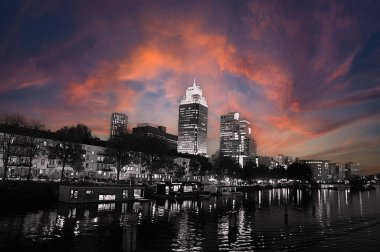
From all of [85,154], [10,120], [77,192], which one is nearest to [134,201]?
[77,192]

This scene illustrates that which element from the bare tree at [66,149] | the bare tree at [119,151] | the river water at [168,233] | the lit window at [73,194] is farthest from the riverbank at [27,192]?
the bare tree at [119,151]

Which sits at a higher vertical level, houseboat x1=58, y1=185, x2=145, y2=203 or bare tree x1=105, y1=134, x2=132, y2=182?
bare tree x1=105, y1=134, x2=132, y2=182

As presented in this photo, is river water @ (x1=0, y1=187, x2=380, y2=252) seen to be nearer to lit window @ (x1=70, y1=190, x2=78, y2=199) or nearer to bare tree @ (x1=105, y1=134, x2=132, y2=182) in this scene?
lit window @ (x1=70, y1=190, x2=78, y2=199)

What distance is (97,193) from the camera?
91062 millimetres

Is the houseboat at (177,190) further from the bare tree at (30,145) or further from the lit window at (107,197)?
the bare tree at (30,145)

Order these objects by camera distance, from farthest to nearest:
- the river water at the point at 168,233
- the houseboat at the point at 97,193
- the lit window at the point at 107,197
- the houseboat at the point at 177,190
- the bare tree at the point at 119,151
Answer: the bare tree at the point at 119,151 → the houseboat at the point at 177,190 → the lit window at the point at 107,197 → the houseboat at the point at 97,193 → the river water at the point at 168,233

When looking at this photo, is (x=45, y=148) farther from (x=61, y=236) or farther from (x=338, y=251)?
(x=338, y=251)

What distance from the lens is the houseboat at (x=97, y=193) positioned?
8585 cm

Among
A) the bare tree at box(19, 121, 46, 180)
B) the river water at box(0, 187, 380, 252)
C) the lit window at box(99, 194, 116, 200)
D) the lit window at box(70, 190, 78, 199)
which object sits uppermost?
the bare tree at box(19, 121, 46, 180)

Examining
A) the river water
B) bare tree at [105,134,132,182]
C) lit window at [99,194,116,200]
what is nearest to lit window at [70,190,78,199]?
lit window at [99,194,116,200]

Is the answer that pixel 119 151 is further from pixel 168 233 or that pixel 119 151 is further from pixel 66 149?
pixel 168 233

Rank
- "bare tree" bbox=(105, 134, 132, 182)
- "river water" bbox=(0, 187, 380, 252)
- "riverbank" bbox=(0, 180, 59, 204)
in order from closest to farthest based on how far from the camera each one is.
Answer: "river water" bbox=(0, 187, 380, 252), "riverbank" bbox=(0, 180, 59, 204), "bare tree" bbox=(105, 134, 132, 182)

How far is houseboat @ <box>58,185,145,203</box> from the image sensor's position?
3380 inches

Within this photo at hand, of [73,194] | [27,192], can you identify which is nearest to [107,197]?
[73,194]
